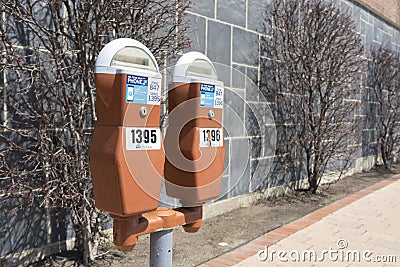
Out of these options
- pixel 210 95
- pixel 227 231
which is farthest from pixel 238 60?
pixel 210 95

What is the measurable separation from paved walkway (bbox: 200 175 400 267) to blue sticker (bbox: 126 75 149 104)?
7.06 feet

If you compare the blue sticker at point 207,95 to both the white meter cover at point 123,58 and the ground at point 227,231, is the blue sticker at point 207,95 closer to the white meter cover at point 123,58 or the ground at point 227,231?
the white meter cover at point 123,58

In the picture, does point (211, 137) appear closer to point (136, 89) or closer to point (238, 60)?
point (136, 89)

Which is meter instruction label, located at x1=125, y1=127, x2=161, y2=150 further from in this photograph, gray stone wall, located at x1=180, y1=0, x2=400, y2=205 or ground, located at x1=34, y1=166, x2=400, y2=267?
gray stone wall, located at x1=180, y1=0, x2=400, y2=205

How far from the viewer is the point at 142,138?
187 centimetres

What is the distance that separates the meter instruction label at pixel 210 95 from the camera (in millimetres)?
2207

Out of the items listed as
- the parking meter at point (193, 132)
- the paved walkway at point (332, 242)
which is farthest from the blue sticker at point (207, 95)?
the paved walkway at point (332, 242)

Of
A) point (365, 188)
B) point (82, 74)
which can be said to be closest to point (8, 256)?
point (82, 74)

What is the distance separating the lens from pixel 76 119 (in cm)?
348

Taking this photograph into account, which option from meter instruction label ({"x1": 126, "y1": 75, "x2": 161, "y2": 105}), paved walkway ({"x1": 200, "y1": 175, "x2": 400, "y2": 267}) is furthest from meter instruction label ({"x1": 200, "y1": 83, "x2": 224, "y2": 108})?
paved walkway ({"x1": 200, "y1": 175, "x2": 400, "y2": 267})

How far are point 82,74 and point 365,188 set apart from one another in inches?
218

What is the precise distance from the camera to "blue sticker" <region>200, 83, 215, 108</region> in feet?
7.23

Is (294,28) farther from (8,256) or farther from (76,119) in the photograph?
(8,256)

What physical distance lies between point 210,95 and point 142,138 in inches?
21.7
